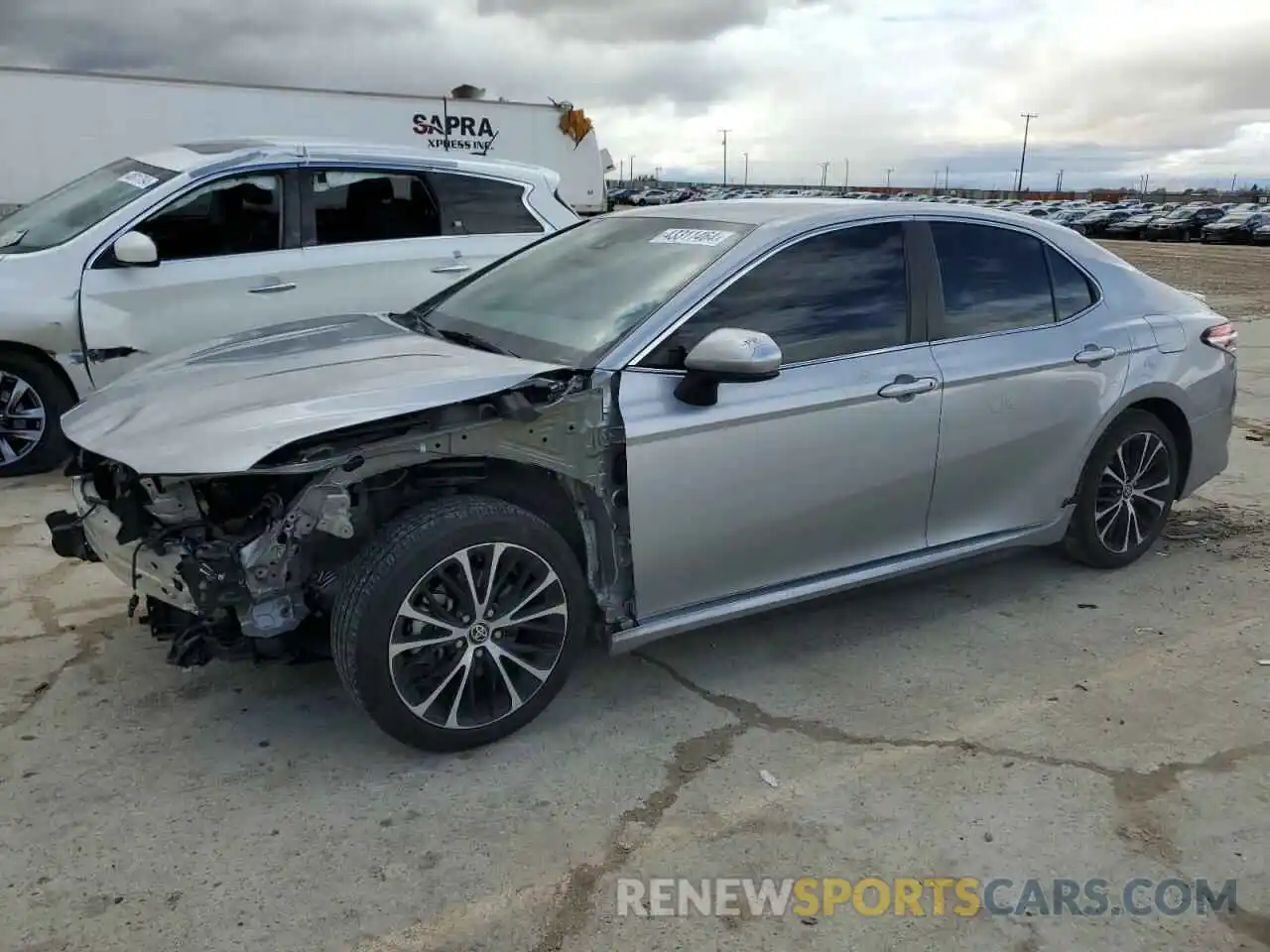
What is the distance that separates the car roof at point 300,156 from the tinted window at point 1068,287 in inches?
149

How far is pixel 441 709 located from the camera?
3.06 metres

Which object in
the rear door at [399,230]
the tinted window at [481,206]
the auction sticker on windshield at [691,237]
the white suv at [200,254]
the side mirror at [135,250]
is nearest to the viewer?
the auction sticker on windshield at [691,237]

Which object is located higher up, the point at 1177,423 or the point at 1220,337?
the point at 1220,337

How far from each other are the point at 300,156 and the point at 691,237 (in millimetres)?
3283

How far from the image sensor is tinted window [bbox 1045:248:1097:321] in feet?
14.1

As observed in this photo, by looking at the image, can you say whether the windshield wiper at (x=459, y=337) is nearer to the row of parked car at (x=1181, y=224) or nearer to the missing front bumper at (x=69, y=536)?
the missing front bumper at (x=69, y=536)

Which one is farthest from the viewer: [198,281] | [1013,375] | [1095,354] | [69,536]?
[198,281]

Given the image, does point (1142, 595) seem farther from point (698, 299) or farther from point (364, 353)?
point (364, 353)

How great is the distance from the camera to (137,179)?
593cm

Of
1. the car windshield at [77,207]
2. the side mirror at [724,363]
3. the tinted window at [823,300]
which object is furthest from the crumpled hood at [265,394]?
the car windshield at [77,207]

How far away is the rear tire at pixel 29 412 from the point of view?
5598mm

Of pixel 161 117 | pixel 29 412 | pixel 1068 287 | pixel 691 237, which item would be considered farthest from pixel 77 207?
pixel 161 117

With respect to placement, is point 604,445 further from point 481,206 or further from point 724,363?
point 481,206

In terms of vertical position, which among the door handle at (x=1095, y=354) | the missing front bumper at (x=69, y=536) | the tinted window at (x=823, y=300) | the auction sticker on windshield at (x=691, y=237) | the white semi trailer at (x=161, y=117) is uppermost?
the white semi trailer at (x=161, y=117)
